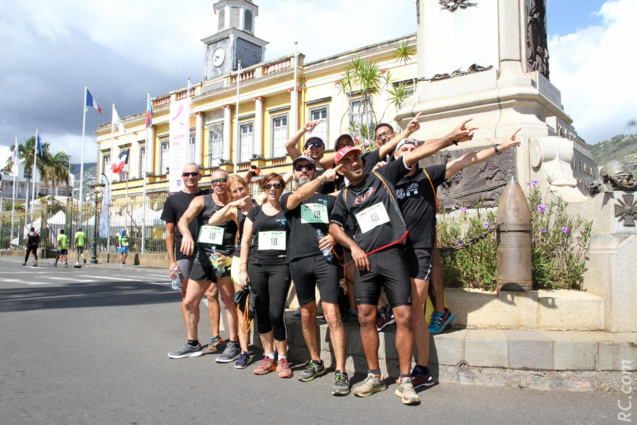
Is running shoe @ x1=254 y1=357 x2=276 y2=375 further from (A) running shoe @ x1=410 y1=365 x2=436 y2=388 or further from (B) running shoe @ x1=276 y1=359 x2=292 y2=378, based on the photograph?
(A) running shoe @ x1=410 y1=365 x2=436 y2=388

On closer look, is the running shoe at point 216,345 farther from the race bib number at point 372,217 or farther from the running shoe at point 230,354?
the race bib number at point 372,217

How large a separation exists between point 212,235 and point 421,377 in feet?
8.52

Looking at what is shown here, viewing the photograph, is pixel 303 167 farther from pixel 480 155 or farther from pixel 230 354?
pixel 230 354

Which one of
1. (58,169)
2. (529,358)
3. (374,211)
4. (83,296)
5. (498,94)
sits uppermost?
(58,169)

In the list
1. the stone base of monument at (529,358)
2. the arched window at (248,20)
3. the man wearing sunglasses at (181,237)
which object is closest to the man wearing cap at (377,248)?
the stone base of monument at (529,358)

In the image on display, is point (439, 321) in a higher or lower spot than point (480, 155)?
lower

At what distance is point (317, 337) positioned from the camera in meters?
4.50

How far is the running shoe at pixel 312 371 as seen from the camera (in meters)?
4.28

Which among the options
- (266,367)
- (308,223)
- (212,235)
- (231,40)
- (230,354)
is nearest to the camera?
(308,223)

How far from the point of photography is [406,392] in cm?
366

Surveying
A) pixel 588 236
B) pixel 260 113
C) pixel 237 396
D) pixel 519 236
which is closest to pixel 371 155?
pixel 519 236

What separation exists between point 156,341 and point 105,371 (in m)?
1.37

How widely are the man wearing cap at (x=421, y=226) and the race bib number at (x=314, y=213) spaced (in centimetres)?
66

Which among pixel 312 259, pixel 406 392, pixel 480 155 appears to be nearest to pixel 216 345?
pixel 312 259
